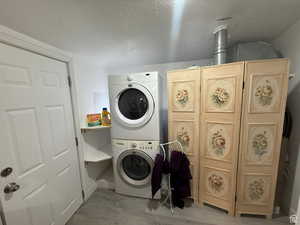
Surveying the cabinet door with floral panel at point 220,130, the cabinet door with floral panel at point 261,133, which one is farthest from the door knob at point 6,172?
the cabinet door with floral panel at point 261,133

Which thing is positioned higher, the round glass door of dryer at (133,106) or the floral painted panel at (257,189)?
the round glass door of dryer at (133,106)

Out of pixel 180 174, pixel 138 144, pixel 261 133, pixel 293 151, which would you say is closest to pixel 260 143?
pixel 261 133

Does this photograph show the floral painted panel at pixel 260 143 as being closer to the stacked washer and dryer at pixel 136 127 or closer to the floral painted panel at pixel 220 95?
the floral painted panel at pixel 220 95

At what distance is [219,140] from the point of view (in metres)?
1.48

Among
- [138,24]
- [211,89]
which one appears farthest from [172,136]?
[138,24]

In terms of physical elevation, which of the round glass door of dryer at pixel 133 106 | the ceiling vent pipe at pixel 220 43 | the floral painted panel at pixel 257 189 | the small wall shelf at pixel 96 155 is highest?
the ceiling vent pipe at pixel 220 43

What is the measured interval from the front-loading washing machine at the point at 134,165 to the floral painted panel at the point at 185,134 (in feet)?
1.02

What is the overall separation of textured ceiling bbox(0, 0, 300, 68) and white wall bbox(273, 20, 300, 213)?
130 mm

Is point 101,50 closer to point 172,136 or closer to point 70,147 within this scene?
point 70,147

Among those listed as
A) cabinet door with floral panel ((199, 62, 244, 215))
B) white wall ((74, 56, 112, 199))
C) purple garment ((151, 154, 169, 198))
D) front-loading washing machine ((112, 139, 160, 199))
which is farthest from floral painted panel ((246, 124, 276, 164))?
white wall ((74, 56, 112, 199))

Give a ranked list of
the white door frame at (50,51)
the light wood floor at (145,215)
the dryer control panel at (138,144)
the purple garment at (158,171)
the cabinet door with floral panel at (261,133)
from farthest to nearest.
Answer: the dryer control panel at (138,144)
the purple garment at (158,171)
the light wood floor at (145,215)
the cabinet door with floral panel at (261,133)
the white door frame at (50,51)

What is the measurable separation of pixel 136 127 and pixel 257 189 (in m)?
1.61

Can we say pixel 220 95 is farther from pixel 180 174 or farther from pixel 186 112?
pixel 180 174

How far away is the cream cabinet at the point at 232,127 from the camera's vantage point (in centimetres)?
128
